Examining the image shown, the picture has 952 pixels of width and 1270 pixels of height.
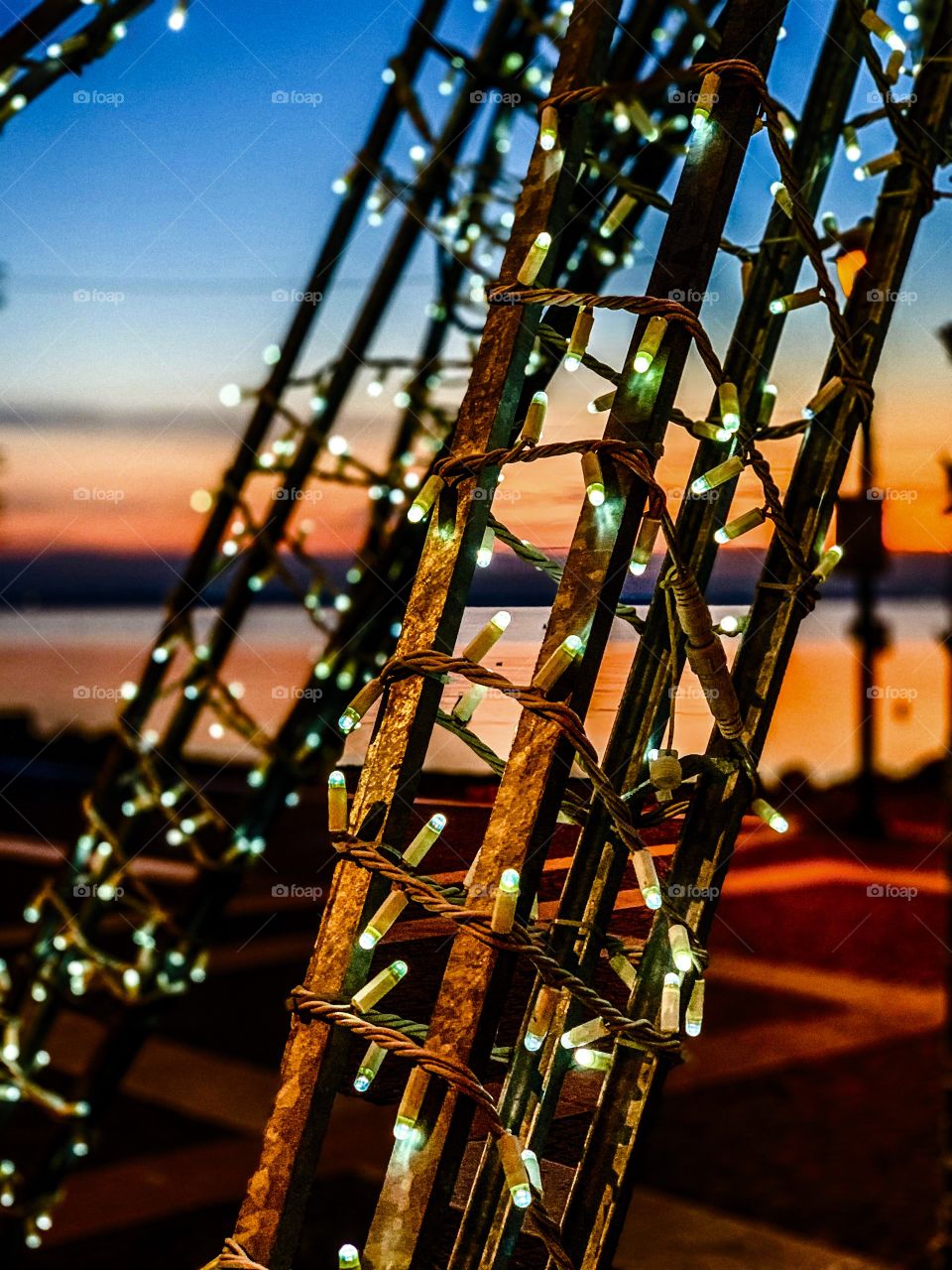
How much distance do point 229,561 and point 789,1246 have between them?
356 centimetres

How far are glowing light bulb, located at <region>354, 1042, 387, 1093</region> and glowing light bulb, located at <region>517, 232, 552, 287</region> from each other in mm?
791

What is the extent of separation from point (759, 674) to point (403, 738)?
1.40ft

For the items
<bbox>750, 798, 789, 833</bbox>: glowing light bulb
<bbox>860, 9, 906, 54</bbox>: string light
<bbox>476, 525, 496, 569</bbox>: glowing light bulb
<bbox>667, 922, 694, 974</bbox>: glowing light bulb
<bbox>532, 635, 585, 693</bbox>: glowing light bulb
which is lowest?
<bbox>667, 922, 694, 974</bbox>: glowing light bulb

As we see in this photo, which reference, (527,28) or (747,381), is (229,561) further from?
(747,381)

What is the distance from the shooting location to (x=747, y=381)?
170 cm

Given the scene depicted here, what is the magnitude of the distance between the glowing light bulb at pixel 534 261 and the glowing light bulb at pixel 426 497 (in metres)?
0.22

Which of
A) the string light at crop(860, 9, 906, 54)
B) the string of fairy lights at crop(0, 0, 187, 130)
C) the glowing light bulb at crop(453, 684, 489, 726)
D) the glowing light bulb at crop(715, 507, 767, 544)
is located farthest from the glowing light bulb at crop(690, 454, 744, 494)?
the string of fairy lights at crop(0, 0, 187, 130)

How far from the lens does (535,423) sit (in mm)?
1269

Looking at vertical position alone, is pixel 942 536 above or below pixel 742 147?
above

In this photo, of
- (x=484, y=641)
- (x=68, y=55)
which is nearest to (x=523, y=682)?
(x=484, y=641)

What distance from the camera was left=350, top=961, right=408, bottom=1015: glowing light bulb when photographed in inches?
48.7

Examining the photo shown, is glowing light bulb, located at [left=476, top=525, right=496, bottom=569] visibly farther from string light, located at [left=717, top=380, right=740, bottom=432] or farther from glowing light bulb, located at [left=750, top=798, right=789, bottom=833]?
glowing light bulb, located at [left=750, top=798, right=789, bottom=833]

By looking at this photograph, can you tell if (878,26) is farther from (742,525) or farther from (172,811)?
(172,811)

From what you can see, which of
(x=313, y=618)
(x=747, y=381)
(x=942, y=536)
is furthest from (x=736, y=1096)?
(x=747, y=381)
